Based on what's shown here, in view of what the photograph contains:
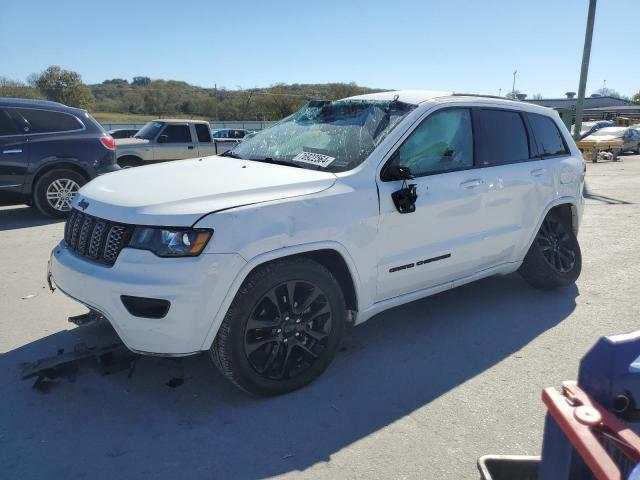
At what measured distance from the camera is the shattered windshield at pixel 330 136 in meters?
3.46

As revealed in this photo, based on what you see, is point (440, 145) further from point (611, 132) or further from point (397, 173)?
point (611, 132)

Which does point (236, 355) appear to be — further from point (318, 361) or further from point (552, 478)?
point (552, 478)

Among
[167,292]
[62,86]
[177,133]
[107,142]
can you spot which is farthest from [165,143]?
[62,86]

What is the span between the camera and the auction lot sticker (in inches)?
134

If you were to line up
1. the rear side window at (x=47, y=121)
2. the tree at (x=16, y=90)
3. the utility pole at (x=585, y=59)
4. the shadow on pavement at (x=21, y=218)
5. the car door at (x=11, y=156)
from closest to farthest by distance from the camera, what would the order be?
the car door at (x=11, y=156)
the shadow on pavement at (x=21, y=218)
the rear side window at (x=47, y=121)
the utility pole at (x=585, y=59)
the tree at (x=16, y=90)

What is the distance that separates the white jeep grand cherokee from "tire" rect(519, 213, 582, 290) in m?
0.21

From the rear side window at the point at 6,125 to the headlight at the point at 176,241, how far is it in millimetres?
6414

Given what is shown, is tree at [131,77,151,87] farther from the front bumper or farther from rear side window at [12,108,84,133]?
the front bumper

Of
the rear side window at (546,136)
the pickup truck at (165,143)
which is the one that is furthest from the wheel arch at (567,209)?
the pickup truck at (165,143)

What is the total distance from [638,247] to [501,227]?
12.0 feet

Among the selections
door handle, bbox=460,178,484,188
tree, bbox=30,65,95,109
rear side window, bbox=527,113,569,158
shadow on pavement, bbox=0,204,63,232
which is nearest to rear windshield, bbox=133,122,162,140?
shadow on pavement, bbox=0,204,63,232

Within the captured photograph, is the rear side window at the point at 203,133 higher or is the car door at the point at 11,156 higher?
the car door at the point at 11,156

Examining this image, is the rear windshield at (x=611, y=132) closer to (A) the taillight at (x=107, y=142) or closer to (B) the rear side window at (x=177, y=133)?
(B) the rear side window at (x=177, y=133)

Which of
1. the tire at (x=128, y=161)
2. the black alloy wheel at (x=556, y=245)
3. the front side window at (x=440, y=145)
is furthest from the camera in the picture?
the tire at (x=128, y=161)
